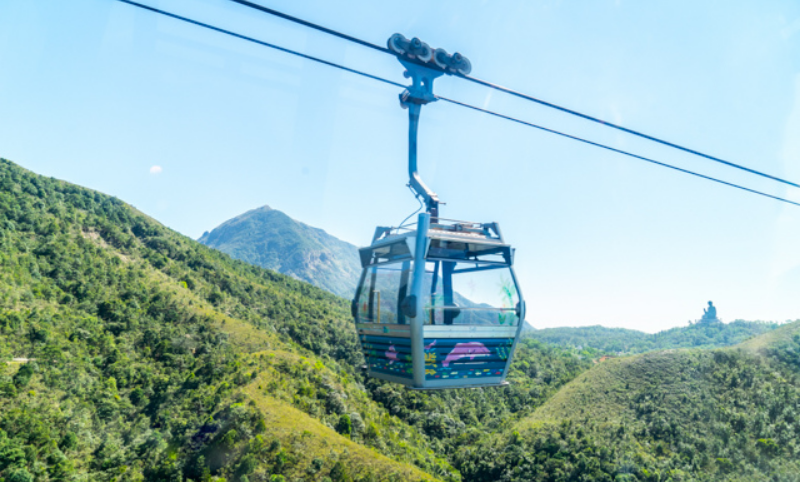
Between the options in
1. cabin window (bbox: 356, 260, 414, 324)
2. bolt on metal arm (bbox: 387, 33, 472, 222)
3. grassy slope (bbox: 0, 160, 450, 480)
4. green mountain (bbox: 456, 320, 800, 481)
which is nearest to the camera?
bolt on metal arm (bbox: 387, 33, 472, 222)

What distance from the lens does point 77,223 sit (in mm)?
123000

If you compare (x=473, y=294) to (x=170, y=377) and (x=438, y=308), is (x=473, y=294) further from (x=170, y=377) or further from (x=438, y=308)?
(x=170, y=377)

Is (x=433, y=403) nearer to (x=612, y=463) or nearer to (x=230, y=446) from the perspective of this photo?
(x=612, y=463)

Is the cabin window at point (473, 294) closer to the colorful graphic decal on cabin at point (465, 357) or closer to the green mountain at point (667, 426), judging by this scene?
the colorful graphic decal on cabin at point (465, 357)

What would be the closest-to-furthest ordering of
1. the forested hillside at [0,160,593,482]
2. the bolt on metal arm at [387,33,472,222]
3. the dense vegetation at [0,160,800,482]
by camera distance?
the bolt on metal arm at [387,33,472,222], the forested hillside at [0,160,593,482], the dense vegetation at [0,160,800,482]

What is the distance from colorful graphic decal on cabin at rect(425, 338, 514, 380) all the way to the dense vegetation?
214 feet

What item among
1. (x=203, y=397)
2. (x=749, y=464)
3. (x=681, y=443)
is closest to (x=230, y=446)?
(x=203, y=397)

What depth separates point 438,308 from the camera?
872 centimetres

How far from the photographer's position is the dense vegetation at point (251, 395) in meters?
71.2

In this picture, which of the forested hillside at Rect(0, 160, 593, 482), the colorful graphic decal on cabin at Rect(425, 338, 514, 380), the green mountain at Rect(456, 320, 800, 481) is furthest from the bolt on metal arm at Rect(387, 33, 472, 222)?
the green mountain at Rect(456, 320, 800, 481)

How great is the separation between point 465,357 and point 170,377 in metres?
100.0

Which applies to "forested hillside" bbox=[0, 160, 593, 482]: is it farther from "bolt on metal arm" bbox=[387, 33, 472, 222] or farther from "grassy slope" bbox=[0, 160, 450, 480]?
"bolt on metal arm" bbox=[387, 33, 472, 222]

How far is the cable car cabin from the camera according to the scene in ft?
28.1

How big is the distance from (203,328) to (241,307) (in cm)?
2460
